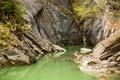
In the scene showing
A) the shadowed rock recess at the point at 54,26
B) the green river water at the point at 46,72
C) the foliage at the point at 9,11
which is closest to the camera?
the green river water at the point at 46,72

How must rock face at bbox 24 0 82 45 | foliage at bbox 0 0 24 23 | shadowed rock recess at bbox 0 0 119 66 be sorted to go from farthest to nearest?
1. rock face at bbox 24 0 82 45
2. shadowed rock recess at bbox 0 0 119 66
3. foliage at bbox 0 0 24 23

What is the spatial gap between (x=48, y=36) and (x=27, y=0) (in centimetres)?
615

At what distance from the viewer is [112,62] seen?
2080cm

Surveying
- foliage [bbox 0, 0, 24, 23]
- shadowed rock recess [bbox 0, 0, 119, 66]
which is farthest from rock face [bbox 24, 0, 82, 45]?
foliage [bbox 0, 0, 24, 23]

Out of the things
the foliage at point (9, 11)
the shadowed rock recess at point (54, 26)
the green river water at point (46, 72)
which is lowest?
the green river water at point (46, 72)

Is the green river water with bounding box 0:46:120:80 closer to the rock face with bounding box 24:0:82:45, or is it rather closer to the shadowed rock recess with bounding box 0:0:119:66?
the shadowed rock recess with bounding box 0:0:119:66

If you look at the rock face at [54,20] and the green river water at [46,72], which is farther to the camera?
the rock face at [54,20]

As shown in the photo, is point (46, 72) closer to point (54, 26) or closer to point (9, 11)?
point (9, 11)

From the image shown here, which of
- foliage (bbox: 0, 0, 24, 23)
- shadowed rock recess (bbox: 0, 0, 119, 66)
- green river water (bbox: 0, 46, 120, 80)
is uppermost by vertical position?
shadowed rock recess (bbox: 0, 0, 119, 66)

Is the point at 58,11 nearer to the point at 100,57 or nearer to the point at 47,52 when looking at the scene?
the point at 47,52

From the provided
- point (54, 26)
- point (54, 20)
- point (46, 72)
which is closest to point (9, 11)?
point (46, 72)

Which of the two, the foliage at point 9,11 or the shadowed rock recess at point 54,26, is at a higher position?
the shadowed rock recess at point 54,26

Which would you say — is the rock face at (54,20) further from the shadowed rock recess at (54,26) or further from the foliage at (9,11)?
the foliage at (9,11)

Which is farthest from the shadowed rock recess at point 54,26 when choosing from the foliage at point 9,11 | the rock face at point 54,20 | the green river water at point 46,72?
the green river water at point 46,72
